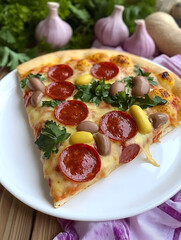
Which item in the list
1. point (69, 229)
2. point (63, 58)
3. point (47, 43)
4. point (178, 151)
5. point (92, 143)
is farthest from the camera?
point (47, 43)

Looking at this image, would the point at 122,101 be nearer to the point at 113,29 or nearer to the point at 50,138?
the point at 50,138

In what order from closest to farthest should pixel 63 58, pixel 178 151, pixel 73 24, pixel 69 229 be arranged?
pixel 69 229, pixel 178 151, pixel 63 58, pixel 73 24

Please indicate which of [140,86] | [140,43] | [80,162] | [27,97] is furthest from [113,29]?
[80,162]

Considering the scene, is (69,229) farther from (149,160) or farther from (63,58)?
(63,58)

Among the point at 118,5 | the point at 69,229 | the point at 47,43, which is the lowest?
the point at 69,229

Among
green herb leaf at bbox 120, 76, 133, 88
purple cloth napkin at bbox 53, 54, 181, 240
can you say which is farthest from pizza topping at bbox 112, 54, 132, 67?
purple cloth napkin at bbox 53, 54, 181, 240

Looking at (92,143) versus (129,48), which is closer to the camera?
(92,143)

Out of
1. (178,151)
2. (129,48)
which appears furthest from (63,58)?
(178,151)

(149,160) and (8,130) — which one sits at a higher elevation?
(149,160)

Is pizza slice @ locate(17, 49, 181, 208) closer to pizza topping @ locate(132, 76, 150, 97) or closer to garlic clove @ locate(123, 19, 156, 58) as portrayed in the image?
pizza topping @ locate(132, 76, 150, 97)
